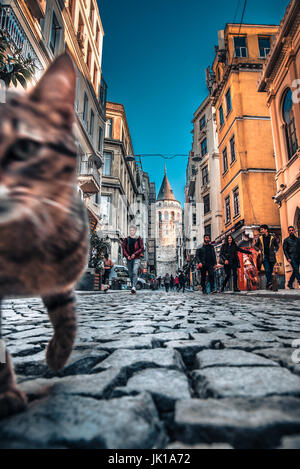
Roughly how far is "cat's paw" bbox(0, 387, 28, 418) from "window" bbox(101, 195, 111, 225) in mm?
28561

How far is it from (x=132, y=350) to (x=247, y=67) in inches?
931

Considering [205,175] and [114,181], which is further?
[114,181]

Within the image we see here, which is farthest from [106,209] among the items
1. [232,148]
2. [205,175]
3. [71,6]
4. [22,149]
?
[22,149]

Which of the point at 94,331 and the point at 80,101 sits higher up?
the point at 80,101

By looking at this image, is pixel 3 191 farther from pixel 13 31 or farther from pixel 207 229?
pixel 207 229

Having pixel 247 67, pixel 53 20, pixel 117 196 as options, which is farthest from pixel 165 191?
pixel 53 20

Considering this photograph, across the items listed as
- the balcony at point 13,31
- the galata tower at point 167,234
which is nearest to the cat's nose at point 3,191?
the balcony at point 13,31

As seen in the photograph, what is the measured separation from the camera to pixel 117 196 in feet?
103

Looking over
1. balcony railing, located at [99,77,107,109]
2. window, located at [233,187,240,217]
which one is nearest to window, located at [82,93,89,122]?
balcony railing, located at [99,77,107,109]

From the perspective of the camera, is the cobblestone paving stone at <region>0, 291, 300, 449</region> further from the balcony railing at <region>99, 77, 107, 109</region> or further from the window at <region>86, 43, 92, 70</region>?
the balcony railing at <region>99, 77, 107, 109</region>

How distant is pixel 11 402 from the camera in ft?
3.44

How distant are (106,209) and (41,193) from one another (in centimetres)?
3007

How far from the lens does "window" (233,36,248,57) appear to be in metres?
21.5
